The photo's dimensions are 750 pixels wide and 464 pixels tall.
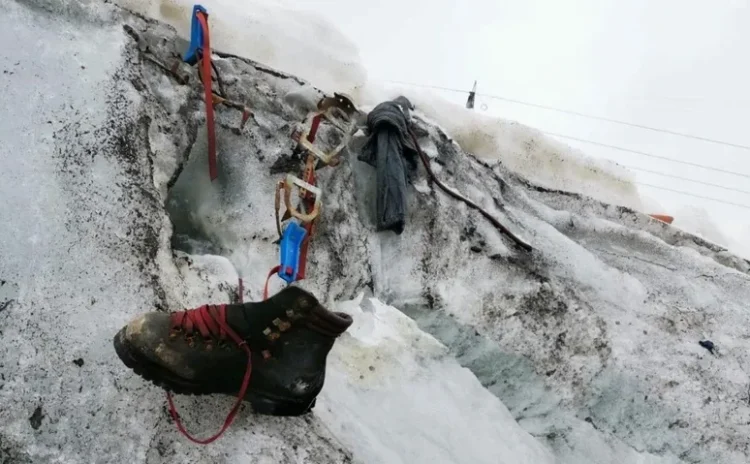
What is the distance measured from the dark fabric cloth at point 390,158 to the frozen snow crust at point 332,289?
0.12 metres

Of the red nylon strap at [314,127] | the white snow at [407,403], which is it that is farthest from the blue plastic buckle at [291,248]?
the red nylon strap at [314,127]

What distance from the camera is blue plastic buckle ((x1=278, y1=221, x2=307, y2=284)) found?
9.84 ft

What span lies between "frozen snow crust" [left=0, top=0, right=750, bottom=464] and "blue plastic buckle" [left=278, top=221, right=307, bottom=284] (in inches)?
14.0

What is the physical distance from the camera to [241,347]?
2.27 metres

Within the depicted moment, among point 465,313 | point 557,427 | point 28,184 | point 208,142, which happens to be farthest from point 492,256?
point 28,184

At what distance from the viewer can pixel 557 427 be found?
3.92 m

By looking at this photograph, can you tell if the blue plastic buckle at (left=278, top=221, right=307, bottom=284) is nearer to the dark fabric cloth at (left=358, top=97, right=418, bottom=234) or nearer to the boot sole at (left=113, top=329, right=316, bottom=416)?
the boot sole at (left=113, top=329, right=316, bottom=416)

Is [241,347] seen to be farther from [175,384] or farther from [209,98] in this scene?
[209,98]

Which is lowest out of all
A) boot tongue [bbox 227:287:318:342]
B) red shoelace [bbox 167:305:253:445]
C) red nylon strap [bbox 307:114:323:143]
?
red shoelace [bbox 167:305:253:445]

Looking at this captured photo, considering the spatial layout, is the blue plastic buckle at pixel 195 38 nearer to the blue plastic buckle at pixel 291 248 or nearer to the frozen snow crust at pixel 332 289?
the frozen snow crust at pixel 332 289


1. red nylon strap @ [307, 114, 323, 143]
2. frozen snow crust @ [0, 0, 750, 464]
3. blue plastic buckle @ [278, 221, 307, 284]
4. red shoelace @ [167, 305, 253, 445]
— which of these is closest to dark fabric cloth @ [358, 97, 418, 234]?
frozen snow crust @ [0, 0, 750, 464]

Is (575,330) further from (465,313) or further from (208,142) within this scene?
(208,142)

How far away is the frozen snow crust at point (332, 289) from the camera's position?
2.37 m

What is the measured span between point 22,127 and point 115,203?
0.53 metres
